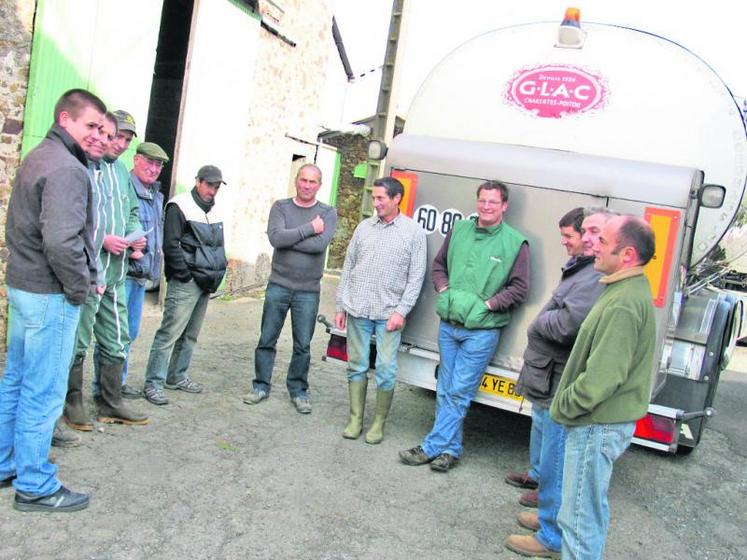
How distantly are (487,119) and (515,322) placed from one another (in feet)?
5.06

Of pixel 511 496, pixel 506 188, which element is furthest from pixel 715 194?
pixel 511 496

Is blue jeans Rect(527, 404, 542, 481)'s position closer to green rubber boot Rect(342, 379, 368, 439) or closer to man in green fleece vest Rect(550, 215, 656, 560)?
man in green fleece vest Rect(550, 215, 656, 560)

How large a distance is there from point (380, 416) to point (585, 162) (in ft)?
7.52

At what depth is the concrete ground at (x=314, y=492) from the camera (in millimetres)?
3521

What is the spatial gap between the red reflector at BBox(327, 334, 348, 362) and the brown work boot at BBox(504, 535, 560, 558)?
2100mm

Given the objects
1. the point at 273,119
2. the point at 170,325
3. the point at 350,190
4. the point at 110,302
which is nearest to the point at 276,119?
the point at 273,119

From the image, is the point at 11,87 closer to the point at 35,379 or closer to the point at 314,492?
the point at 35,379

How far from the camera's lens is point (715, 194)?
4.31 metres

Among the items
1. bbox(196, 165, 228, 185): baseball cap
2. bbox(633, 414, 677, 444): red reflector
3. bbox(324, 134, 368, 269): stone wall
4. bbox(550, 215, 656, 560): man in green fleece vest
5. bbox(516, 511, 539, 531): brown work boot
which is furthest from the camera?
bbox(324, 134, 368, 269): stone wall

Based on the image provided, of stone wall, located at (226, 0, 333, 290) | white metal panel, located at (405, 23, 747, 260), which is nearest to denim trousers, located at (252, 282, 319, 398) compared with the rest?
white metal panel, located at (405, 23, 747, 260)

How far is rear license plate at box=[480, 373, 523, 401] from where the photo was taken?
4.79 metres

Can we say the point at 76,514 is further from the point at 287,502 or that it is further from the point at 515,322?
the point at 515,322

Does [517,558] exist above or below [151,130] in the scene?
below

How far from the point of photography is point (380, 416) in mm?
5301
